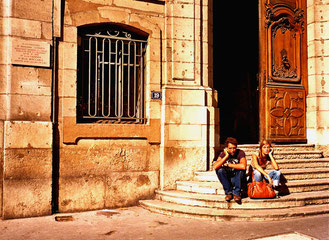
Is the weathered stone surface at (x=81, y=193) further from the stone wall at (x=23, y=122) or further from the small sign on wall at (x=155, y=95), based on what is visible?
the small sign on wall at (x=155, y=95)

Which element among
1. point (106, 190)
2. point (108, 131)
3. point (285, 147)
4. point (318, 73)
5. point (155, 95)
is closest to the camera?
point (106, 190)

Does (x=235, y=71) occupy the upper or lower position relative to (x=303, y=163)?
upper

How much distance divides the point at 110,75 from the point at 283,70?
454 cm

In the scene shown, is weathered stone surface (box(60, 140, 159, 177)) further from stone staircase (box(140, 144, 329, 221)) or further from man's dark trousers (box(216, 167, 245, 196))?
man's dark trousers (box(216, 167, 245, 196))

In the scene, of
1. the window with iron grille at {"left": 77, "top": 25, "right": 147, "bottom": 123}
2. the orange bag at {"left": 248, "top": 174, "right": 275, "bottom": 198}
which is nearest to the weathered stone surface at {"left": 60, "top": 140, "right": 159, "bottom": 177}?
the window with iron grille at {"left": 77, "top": 25, "right": 147, "bottom": 123}

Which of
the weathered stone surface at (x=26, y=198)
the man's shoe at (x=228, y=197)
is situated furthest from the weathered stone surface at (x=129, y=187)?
the man's shoe at (x=228, y=197)

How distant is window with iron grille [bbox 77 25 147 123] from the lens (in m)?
6.90

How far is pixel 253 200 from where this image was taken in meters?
6.01

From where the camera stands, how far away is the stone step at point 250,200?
596cm

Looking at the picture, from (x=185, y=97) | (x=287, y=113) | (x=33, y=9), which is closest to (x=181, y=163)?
(x=185, y=97)

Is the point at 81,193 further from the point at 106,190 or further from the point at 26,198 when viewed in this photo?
the point at 26,198

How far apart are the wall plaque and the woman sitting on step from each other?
14.1ft

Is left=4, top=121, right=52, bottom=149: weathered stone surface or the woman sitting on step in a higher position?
left=4, top=121, right=52, bottom=149: weathered stone surface

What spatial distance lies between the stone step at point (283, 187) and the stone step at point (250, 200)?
14 cm
